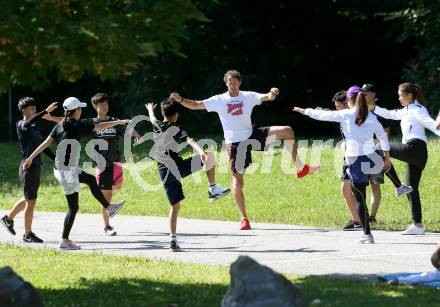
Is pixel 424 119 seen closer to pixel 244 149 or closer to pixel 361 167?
pixel 361 167

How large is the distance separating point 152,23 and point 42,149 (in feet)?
15.5

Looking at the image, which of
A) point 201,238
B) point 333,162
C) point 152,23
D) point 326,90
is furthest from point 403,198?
point 326,90

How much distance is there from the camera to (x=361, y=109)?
1249 centimetres

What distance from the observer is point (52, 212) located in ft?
60.8

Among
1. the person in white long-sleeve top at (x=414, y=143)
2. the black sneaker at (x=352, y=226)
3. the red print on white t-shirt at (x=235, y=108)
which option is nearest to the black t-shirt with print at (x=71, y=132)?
the red print on white t-shirt at (x=235, y=108)

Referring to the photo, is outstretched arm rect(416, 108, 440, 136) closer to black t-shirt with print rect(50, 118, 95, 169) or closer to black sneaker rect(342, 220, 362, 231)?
black sneaker rect(342, 220, 362, 231)

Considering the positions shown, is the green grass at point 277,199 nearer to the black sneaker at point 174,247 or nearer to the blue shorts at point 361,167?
the blue shorts at point 361,167

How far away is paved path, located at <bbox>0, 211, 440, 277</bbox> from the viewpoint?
10.9 meters

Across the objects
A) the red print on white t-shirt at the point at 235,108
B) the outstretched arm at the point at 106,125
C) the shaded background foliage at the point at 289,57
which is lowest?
the outstretched arm at the point at 106,125

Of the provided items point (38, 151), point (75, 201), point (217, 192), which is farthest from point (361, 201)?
point (38, 151)

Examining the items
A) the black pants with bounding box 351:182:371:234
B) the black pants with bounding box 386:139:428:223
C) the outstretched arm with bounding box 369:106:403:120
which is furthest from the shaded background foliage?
the black pants with bounding box 351:182:371:234

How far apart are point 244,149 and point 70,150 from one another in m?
2.94

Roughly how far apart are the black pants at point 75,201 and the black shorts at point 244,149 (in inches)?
76.0

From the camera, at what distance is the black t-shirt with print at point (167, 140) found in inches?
475
